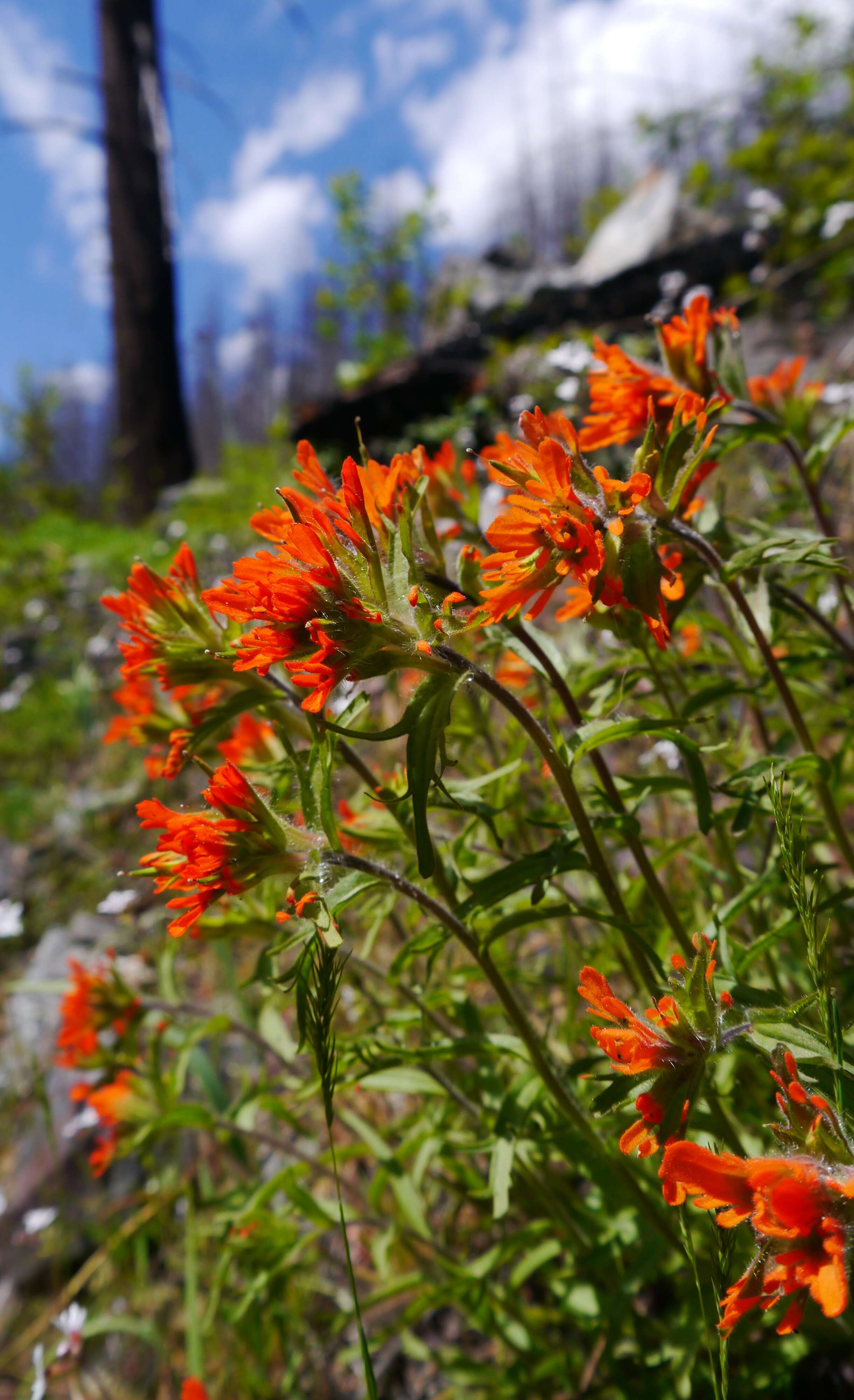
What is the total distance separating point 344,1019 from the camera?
195 cm

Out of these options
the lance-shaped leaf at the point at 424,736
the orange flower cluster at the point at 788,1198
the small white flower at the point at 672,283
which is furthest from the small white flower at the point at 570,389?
the small white flower at the point at 672,283

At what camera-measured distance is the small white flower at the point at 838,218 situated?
2826 millimetres

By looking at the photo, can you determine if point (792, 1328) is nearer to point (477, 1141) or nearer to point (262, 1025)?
point (477, 1141)

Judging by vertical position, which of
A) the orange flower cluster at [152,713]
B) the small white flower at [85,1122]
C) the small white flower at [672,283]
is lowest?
the small white flower at [85,1122]

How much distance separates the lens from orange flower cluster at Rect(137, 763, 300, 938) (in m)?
0.74

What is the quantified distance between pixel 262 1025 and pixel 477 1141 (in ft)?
1.41

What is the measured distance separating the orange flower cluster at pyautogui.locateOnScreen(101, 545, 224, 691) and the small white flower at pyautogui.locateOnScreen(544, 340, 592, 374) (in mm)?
925

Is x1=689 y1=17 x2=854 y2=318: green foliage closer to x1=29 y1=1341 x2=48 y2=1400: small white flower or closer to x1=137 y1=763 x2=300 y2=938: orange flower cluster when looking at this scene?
x1=137 y1=763 x2=300 y2=938: orange flower cluster

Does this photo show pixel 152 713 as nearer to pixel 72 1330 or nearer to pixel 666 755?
pixel 666 755

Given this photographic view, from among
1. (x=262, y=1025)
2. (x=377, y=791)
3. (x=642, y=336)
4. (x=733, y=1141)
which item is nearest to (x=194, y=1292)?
(x=262, y=1025)

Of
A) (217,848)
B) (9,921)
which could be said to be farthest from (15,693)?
(217,848)

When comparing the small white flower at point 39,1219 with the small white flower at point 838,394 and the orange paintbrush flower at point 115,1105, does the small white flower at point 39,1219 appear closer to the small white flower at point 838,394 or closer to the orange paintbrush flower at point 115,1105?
the orange paintbrush flower at point 115,1105

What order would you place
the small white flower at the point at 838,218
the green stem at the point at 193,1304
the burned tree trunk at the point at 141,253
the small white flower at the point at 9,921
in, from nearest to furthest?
the green stem at the point at 193,1304 → the small white flower at the point at 9,921 → the small white flower at the point at 838,218 → the burned tree trunk at the point at 141,253

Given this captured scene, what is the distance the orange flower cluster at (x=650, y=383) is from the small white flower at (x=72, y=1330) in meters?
1.74
